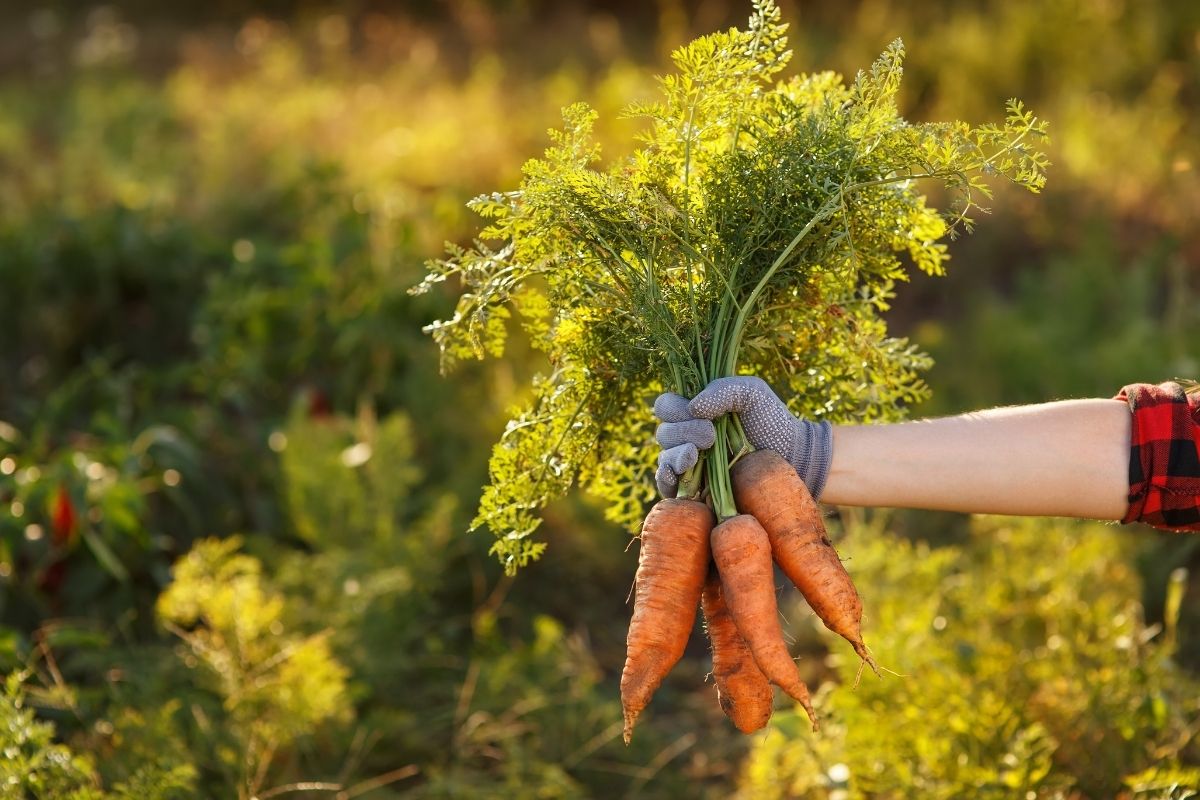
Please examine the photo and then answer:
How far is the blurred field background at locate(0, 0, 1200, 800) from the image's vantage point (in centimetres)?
271

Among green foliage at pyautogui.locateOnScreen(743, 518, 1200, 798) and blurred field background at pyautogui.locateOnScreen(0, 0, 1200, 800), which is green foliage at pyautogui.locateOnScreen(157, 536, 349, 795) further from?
green foliage at pyautogui.locateOnScreen(743, 518, 1200, 798)

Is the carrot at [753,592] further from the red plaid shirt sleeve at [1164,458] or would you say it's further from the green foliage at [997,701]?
the green foliage at [997,701]

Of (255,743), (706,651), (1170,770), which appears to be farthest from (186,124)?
(1170,770)

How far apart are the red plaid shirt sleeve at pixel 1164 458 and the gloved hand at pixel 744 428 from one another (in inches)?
18.2

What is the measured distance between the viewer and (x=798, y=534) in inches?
76.5

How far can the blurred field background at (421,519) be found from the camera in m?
2.71

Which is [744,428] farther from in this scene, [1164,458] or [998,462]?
[1164,458]

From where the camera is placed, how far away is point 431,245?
502 centimetres

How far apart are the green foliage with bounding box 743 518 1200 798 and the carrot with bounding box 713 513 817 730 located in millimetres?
678

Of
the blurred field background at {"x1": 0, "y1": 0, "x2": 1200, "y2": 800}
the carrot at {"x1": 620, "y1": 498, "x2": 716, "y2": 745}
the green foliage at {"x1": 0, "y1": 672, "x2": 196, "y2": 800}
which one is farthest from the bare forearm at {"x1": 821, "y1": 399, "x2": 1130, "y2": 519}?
the green foliage at {"x1": 0, "y1": 672, "x2": 196, "y2": 800}

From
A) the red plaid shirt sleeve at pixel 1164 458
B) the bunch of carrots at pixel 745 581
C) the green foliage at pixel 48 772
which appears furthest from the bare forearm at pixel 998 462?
the green foliage at pixel 48 772

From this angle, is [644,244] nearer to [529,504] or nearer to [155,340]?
[529,504]

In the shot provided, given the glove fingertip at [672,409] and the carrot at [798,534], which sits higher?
the glove fingertip at [672,409]

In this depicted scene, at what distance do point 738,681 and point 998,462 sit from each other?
520mm
